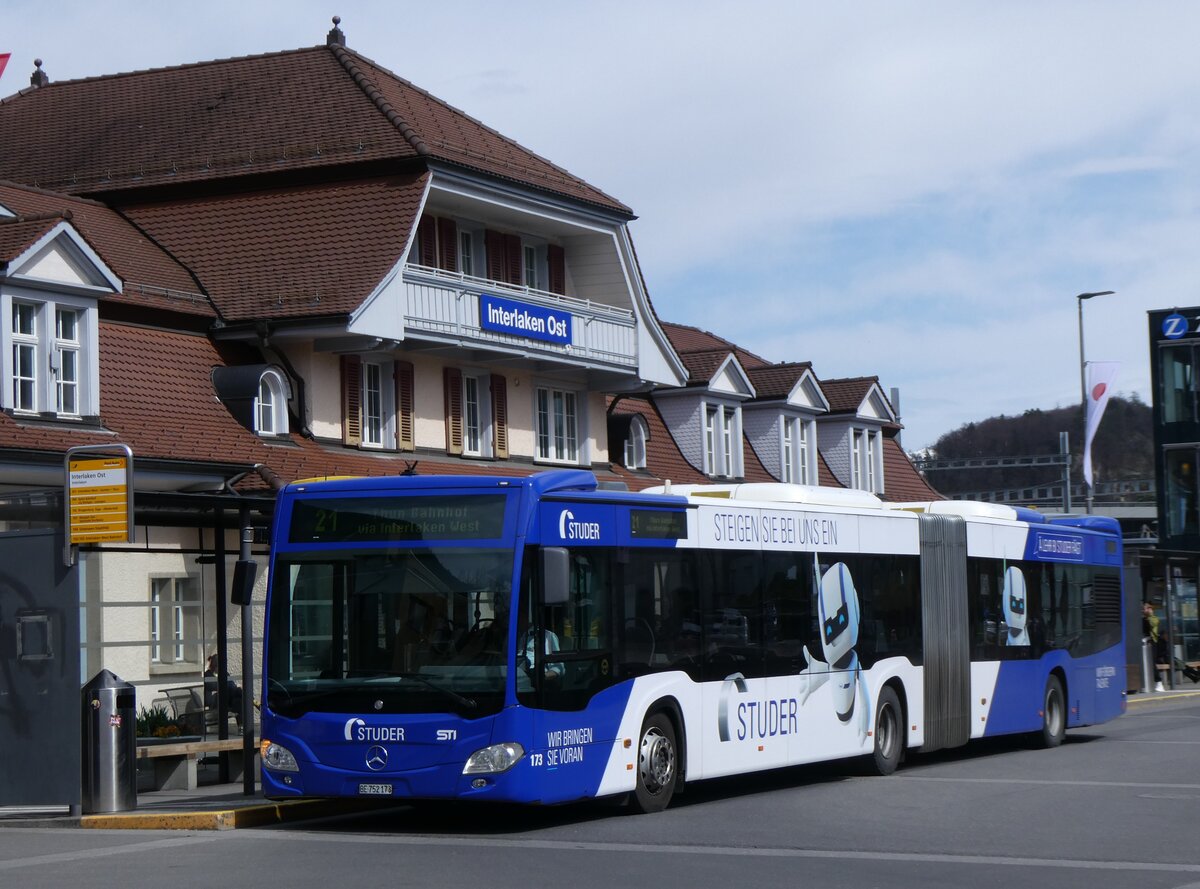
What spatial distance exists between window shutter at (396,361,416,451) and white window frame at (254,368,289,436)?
2.99 meters

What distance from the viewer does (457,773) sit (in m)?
14.3

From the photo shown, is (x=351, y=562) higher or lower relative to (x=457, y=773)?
higher

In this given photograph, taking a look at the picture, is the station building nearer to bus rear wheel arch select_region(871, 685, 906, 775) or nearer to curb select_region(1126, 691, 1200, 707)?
bus rear wheel arch select_region(871, 685, 906, 775)

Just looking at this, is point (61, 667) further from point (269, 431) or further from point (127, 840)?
point (269, 431)

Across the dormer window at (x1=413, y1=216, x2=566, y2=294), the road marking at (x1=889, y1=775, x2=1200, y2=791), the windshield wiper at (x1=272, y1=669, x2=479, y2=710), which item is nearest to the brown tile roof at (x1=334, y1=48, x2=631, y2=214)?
the dormer window at (x1=413, y1=216, x2=566, y2=294)

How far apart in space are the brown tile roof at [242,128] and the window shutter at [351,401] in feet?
11.4

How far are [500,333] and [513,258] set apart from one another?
300 centimetres

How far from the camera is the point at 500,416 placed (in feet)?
114

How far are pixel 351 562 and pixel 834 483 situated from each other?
3731 centimetres

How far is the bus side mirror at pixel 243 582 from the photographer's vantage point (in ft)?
54.1

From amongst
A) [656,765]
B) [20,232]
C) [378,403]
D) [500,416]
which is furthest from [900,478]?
[656,765]

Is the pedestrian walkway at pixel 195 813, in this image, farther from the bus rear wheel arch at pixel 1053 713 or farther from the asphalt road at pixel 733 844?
the bus rear wheel arch at pixel 1053 713

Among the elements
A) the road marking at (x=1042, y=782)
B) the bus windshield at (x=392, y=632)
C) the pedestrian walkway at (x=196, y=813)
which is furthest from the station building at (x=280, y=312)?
the road marking at (x=1042, y=782)

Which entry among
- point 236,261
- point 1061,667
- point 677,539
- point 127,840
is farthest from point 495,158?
point 127,840
